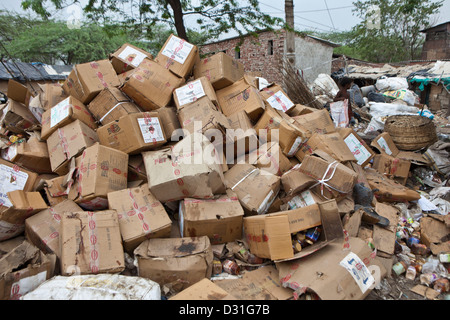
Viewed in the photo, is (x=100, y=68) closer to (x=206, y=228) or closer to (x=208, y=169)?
(x=208, y=169)

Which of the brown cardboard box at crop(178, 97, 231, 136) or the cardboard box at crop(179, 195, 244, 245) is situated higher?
the brown cardboard box at crop(178, 97, 231, 136)

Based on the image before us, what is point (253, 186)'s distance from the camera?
2.29 m

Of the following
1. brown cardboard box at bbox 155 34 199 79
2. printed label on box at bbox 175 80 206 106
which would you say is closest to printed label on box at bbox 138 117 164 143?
printed label on box at bbox 175 80 206 106

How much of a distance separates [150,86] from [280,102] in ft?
4.92

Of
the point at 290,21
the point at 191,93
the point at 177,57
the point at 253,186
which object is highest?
the point at 290,21

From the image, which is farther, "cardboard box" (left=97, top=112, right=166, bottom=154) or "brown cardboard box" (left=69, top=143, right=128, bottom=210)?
"cardboard box" (left=97, top=112, right=166, bottom=154)

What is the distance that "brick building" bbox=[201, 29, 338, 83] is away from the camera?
9.40m

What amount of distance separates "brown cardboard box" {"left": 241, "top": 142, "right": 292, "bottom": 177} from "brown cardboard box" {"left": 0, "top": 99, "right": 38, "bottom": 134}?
224cm

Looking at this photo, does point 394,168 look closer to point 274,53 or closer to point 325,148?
point 325,148

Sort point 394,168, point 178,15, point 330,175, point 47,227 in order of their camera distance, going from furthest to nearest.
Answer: point 178,15 < point 394,168 < point 330,175 < point 47,227

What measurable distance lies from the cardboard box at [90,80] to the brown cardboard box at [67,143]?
36 cm

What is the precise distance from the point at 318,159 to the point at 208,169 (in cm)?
86

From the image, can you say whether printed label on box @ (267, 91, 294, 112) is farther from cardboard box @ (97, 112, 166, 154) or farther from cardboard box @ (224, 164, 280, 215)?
cardboard box @ (97, 112, 166, 154)

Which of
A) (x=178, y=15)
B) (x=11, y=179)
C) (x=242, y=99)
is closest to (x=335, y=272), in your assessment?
(x=242, y=99)
